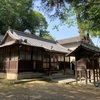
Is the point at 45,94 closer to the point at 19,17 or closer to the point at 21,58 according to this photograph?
the point at 21,58

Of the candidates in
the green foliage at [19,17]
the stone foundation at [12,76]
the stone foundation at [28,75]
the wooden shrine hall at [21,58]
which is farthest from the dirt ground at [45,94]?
the green foliage at [19,17]

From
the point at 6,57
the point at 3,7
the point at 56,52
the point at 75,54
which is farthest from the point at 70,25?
the point at 3,7

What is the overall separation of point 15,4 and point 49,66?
23.8 m

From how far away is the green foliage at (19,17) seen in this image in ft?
109

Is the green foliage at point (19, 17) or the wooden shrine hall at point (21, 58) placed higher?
the green foliage at point (19, 17)

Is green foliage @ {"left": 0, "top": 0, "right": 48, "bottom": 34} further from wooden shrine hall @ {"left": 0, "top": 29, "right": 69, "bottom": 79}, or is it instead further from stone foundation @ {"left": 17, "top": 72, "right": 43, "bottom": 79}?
stone foundation @ {"left": 17, "top": 72, "right": 43, "bottom": 79}

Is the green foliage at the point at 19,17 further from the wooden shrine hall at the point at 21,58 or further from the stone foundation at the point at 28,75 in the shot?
the stone foundation at the point at 28,75

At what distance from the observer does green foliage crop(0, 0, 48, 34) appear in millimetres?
33312

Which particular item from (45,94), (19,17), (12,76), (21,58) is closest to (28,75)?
(12,76)

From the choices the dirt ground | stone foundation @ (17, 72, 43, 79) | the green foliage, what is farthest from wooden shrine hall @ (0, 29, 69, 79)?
the green foliage

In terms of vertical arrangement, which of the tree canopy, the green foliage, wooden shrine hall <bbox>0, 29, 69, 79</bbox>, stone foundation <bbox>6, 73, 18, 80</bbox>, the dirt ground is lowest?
the dirt ground

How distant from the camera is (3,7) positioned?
32250mm

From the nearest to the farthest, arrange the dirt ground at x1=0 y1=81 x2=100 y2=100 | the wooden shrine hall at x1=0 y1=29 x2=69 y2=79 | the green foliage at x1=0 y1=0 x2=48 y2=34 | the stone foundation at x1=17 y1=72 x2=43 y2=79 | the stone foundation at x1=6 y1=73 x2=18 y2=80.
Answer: the dirt ground at x1=0 y1=81 x2=100 y2=100 < the stone foundation at x1=6 y1=73 x2=18 y2=80 < the stone foundation at x1=17 y1=72 x2=43 y2=79 < the wooden shrine hall at x1=0 y1=29 x2=69 y2=79 < the green foliage at x1=0 y1=0 x2=48 y2=34

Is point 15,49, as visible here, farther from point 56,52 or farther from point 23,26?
point 23,26
